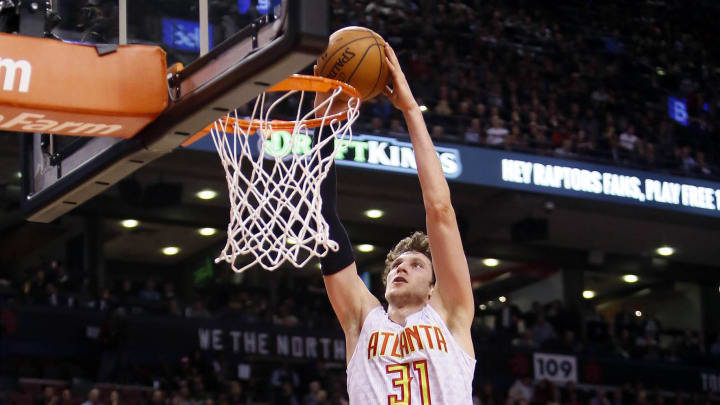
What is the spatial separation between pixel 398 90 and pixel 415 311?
2.72 ft

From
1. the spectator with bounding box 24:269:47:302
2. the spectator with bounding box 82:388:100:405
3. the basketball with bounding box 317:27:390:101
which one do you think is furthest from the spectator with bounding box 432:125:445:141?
the basketball with bounding box 317:27:390:101

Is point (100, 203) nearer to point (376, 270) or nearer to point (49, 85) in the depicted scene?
point (376, 270)

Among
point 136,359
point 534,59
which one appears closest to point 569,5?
point 534,59

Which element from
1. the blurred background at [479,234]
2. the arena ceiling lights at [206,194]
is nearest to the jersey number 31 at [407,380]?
the blurred background at [479,234]

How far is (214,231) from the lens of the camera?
1981cm

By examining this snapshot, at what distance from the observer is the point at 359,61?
4.50m

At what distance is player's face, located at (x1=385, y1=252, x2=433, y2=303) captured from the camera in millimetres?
4219

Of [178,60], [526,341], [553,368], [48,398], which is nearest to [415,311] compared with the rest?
[178,60]

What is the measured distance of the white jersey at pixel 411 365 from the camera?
4.02 meters

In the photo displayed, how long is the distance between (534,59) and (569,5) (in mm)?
2864

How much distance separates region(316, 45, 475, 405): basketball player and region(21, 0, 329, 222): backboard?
2.06 feet

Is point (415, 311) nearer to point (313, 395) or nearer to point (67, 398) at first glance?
point (67, 398)

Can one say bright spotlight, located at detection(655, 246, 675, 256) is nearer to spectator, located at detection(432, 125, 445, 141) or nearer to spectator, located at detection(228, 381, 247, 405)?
spectator, located at detection(432, 125, 445, 141)

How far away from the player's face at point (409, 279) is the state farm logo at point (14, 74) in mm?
1477
